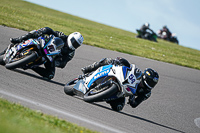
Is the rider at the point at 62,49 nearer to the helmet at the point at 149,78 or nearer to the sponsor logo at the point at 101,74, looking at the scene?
the sponsor logo at the point at 101,74

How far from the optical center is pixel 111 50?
45.2 feet

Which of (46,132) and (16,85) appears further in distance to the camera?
(16,85)

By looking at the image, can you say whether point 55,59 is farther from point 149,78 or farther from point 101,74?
point 149,78

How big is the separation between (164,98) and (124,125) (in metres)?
3.68

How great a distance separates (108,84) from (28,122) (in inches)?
95.3

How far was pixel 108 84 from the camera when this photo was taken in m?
6.00

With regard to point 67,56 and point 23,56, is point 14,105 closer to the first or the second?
point 23,56

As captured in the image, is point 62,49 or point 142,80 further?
point 62,49

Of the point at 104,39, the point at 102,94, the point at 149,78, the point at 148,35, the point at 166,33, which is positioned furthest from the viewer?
the point at 166,33

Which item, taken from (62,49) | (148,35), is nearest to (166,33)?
(148,35)

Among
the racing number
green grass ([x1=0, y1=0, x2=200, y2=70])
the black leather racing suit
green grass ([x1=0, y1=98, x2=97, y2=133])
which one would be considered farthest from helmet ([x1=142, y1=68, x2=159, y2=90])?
green grass ([x1=0, y1=0, x2=200, y2=70])

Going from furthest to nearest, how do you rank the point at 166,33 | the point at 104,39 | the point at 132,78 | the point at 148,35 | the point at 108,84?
the point at 166,33 < the point at 148,35 < the point at 104,39 < the point at 132,78 < the point at 108,84

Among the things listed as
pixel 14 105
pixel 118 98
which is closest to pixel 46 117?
pixel 14 105

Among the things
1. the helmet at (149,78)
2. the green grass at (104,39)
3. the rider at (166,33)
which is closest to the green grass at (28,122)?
the helmet at (149,78)
